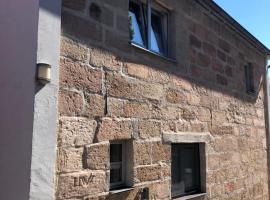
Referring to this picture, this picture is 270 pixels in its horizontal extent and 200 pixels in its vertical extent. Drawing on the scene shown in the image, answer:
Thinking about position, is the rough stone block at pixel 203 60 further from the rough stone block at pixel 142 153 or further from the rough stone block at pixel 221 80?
the rough stone block at pixel 142 153

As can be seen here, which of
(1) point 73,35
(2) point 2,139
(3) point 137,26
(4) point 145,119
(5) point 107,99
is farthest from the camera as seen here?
(3) point 137,26

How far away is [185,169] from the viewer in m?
5.35

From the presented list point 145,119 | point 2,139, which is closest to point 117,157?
point 145,119

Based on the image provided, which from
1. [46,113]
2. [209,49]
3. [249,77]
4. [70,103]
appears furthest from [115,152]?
[249,77]

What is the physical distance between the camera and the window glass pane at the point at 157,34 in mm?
5043

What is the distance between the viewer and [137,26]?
15.6 ft

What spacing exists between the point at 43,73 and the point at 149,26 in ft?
6.75

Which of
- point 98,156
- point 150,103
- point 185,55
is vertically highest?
point 185,55

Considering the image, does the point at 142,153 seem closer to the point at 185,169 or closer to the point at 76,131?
the point at 76,131

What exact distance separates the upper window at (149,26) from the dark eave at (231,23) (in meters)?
0.92

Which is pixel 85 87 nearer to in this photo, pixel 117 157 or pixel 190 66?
pixel 117 157

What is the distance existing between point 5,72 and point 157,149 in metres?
2.04

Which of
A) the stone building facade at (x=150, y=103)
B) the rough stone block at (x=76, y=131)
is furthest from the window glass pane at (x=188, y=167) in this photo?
the rough stone block at (x=76, y=131)

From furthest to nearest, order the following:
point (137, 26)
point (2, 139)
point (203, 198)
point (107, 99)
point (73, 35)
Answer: point (203, 198) < point (137, 26) < point (107, 99) < point (73, 35) < point (2, 139)
